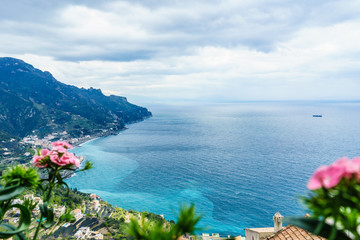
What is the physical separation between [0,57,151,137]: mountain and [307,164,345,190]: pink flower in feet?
381

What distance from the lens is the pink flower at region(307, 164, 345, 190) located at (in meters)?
0.95

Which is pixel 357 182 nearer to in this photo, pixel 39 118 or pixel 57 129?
pixel 57 129

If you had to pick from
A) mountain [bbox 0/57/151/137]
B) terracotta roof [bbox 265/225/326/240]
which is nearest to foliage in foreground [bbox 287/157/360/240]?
terracotta roof [bbox 265/225/326/240]

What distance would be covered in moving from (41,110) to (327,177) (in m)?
150

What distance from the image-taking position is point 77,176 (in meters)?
57.4

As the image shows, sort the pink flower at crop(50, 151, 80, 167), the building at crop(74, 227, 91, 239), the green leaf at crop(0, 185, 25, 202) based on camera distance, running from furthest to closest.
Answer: the building at crop(74, 227, 91, 239)
the pink flower at crop(50, 151, 80, 167)
the green leaf at crop(0, 185, 25, 202)

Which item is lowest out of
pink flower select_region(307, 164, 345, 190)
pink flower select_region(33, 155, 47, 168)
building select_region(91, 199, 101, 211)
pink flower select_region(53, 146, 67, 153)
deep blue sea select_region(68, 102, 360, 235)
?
building select_region(91, 199, 101, 211)

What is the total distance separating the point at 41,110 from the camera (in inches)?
5113

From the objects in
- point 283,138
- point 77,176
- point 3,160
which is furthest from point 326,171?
point 283,138

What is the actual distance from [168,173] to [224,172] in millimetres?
12361

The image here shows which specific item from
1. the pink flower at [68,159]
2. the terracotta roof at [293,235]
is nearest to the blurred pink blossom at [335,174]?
the pink flower at [68,159]

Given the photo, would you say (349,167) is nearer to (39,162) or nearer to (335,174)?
(335,174)

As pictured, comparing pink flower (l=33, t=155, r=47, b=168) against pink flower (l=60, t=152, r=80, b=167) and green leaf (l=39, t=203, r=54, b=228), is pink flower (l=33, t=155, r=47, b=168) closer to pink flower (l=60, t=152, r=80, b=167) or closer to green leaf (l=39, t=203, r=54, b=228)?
pink flower (l=60, t=152, r=80, b=167)

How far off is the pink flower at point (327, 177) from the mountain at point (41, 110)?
381ft
